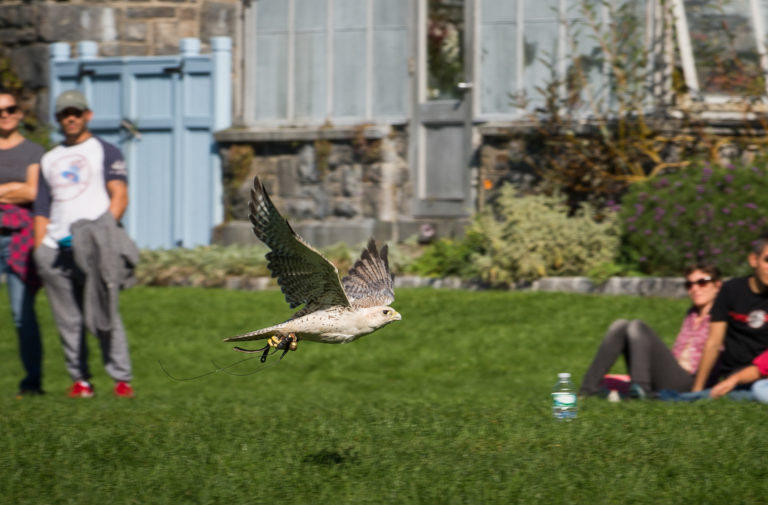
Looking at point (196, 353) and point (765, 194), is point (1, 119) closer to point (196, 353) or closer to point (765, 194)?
point (196, 353)

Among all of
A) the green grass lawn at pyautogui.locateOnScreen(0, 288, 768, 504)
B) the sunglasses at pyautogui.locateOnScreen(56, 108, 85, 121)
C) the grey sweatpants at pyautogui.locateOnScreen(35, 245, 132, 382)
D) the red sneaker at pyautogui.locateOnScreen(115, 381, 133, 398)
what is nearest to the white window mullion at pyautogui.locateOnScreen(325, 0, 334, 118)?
the green grass lawn at pyautogui.locateOnScreen(0, 288, 768, 504)

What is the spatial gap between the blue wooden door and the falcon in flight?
9.14 metres

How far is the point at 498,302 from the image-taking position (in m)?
10.8

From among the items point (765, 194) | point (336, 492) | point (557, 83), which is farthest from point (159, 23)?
point (336, 492)

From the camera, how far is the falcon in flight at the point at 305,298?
435 centimetres

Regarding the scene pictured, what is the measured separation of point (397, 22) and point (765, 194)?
180 inches

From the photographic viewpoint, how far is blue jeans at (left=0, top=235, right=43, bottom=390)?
779cm

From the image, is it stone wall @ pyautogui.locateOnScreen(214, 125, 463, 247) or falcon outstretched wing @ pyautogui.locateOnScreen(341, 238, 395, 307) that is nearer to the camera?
falcon outstretched wing @ pyautogui.locateOnScreen(341, 238, 395, 307)

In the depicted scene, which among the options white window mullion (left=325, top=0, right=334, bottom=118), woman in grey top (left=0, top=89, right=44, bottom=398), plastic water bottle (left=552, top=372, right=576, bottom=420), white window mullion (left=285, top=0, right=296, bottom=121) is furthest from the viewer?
white window mullion (left=285, top=0, right=296, bottom=121)

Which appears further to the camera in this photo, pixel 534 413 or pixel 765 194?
pixel 765 194

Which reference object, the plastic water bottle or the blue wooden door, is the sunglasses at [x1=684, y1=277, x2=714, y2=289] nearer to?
the plastic water bottle

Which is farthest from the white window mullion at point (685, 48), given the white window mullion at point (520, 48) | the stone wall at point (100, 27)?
the stone wall at point (100, 27)

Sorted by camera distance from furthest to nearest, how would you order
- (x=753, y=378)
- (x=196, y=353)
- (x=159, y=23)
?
1. (x=159, y=23)
2. (x=196, y=353)
3. (x=753, y=378)

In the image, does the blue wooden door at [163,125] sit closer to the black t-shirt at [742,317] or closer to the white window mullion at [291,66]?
the white window mullion at [291,66]
